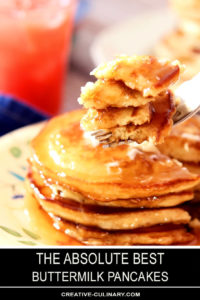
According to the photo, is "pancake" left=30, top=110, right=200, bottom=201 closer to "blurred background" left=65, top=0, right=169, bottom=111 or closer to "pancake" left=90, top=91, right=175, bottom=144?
"pancake" left=90, top=91, right=175, bottom=144

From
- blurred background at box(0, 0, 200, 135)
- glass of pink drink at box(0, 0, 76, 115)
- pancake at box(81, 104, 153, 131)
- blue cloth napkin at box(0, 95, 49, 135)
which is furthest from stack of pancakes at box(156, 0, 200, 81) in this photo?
pancake at box(81, 104, 153, 131)

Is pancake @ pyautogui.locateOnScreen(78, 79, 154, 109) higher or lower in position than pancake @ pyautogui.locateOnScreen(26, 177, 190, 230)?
higher

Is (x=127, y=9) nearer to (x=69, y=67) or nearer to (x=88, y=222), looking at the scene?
(x=69, y=67)

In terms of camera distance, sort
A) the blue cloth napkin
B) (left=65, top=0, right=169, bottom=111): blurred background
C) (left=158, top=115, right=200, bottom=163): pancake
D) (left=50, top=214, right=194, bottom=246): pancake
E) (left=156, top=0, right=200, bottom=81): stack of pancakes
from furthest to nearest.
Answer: (left=65, top=0, right=169, bottom=111): blurred background, (left=156, top=0, right=200, bottom=81): stack of pancakes, the blue cloth napkin, (left=158, top=115, right=200, bottom=163): pancake, (left=50, top=214, right=194, bottom=246): pancake

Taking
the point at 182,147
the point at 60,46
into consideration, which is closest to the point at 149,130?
the point at 182,147

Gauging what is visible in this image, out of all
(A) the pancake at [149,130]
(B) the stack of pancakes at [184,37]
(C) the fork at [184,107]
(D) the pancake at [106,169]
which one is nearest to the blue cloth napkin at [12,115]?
(D) the pancake at [106,169]

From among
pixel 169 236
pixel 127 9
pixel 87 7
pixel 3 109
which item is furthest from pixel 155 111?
pixel 127 9

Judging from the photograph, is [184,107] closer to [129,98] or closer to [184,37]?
[129,98]
